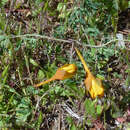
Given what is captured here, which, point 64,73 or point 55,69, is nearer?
point 64,73

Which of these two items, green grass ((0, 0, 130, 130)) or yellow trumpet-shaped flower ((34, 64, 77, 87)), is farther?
green grass ((0, 0, 130, 130))

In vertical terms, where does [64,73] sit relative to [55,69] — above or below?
above

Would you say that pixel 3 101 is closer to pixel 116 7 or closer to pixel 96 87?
pixel 96 87

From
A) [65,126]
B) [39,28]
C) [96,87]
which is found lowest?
[65,126]

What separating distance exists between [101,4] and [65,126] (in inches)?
38.7

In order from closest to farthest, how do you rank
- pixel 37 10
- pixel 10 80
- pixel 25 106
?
1. pixel 25 106
2. pixel 10 80
3. pixel 37 10

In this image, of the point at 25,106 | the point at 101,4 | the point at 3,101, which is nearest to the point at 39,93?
→ the point at 25,106

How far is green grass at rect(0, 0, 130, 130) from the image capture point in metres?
2.00

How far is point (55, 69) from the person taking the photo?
6.82 feet

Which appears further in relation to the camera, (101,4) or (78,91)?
(101,4)

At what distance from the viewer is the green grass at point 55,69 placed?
1996 millimetres

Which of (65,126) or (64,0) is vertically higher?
(64,0)

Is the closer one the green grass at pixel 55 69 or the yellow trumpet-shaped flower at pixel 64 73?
the yellow trumpet-shaped flower at pixel 64 73

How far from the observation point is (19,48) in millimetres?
2119
